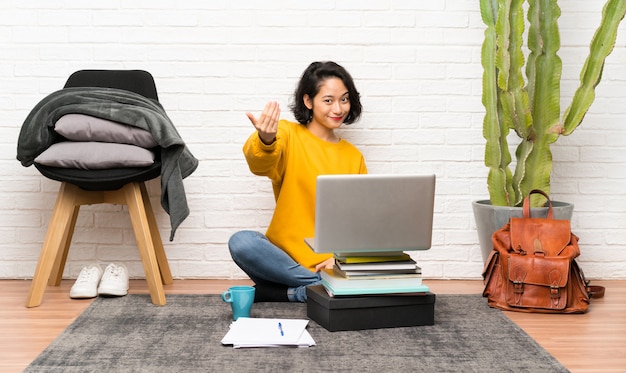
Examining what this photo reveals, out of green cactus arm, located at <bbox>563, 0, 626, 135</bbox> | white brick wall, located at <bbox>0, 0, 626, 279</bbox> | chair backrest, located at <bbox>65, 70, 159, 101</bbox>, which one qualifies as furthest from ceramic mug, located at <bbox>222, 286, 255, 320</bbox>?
green cactus arm, located at <bbox>563, 0, 626, 135</bbox>

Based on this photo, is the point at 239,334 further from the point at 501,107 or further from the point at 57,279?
the point at 501,107

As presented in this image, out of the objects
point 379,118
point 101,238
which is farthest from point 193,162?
point 379,118

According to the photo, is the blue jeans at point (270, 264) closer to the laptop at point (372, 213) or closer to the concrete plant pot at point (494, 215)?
the laptop at point (372, 213)

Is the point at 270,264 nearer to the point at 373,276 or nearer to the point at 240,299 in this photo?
the point at 240,299

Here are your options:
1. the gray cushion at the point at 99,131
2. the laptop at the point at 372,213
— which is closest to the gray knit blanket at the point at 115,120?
the gray cushion at the point at 99,131

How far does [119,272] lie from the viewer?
9.50 ft

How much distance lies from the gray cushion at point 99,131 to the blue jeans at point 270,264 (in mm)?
481

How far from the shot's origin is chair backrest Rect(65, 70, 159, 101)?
3004mm

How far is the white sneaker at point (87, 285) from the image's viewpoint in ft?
9.19

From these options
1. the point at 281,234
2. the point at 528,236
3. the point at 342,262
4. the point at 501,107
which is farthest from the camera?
the point at 501,107

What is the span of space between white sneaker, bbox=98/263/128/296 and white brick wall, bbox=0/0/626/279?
0.35 metres

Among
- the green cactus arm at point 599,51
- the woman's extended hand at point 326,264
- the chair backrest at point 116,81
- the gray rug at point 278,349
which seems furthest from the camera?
the chair backrest at point 116,81

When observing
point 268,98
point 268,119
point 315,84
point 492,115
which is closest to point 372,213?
point 268,119

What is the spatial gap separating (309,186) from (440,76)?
2.66 ft
